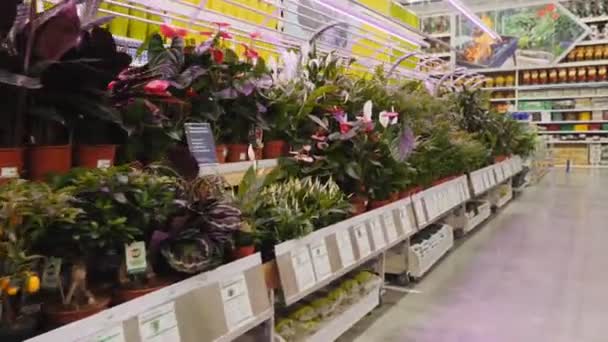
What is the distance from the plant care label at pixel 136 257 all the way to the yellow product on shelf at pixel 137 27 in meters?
1.39

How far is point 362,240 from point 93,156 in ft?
4.35

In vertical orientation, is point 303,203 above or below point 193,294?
above

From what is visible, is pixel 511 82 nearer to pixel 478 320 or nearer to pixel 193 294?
pixel 478 320

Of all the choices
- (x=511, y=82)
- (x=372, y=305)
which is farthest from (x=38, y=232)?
(x=511, y=82)

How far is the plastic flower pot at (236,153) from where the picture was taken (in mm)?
1957

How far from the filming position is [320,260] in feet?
6.36

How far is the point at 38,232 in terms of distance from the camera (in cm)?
97

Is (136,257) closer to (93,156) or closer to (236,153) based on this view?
(93,156)

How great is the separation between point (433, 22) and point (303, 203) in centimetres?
1276

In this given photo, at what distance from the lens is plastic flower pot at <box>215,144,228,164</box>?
187 cm

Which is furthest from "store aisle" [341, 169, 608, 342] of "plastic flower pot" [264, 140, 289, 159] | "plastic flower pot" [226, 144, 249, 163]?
"plastic flower pot" [226, 144, 249, 163]

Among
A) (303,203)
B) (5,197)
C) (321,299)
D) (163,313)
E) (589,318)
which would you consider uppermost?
(5,197)

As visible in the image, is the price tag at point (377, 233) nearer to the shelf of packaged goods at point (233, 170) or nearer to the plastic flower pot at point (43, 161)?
the shelf of packaged goods at point (233, 170)

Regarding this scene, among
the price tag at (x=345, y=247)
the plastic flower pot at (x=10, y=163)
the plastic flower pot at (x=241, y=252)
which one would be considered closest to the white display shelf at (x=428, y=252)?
the price tag at (x=345, y=247)
